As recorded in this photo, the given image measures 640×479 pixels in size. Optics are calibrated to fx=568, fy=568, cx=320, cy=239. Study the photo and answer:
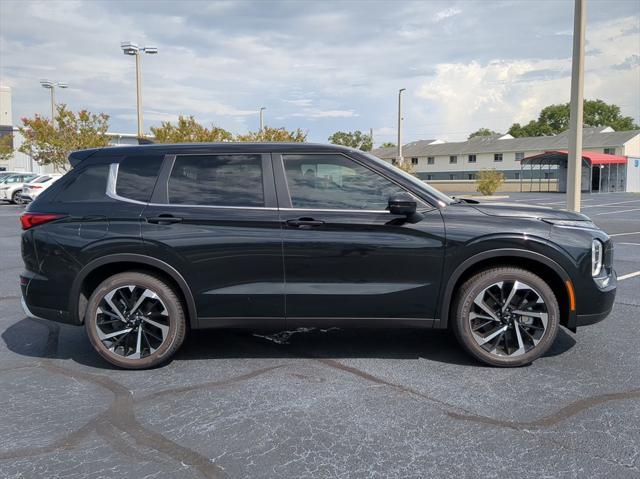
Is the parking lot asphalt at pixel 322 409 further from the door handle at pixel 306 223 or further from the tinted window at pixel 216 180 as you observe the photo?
the tinted window at pixel 216 180

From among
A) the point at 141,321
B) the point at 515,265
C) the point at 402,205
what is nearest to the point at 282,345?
the point at 141,321

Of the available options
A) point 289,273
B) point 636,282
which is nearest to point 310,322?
point 289,273

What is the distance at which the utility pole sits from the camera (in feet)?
33.9

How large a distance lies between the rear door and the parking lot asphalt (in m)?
0.52

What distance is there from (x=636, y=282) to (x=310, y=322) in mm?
5656

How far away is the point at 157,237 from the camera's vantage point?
14.8 feet

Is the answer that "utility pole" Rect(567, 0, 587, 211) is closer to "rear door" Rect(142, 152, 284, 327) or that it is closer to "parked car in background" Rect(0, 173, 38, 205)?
"rear door" Rect(142, 152, 284, 327)

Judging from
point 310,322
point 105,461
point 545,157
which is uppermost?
point 545,157

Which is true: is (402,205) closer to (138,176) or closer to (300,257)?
(300,257)

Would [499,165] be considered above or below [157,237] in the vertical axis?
above

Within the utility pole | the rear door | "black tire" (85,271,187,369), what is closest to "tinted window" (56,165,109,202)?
the rear door

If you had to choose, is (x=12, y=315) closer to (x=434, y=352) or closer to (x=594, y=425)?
(x=434, y=352)

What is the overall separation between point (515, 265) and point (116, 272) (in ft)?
10.8

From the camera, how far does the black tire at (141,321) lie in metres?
4.56
